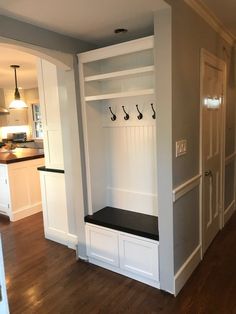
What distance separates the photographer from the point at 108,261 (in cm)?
253

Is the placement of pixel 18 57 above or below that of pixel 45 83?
above

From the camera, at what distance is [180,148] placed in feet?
6.89

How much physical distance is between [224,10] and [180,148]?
53.1 inches

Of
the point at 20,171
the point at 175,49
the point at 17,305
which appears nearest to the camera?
the point at 175,49

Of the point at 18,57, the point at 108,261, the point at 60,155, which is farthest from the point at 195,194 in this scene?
the point at 18,57

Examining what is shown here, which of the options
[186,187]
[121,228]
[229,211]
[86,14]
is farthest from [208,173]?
[86,14]

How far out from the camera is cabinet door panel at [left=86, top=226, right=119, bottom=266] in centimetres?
246

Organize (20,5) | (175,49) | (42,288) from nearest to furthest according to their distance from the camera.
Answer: (20,5), (175,49), (42,288)

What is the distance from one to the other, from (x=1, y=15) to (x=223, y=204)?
3.13 m

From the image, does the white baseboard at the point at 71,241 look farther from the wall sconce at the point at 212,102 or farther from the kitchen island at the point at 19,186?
the wall sconce at the point at 212,102

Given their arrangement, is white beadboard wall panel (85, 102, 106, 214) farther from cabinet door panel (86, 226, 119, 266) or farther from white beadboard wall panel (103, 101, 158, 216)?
cabinet door panel (86, 226, 119, 266)

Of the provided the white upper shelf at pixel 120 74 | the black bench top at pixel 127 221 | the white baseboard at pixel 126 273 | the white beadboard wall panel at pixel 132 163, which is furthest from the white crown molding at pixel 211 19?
the white baseboard at pixel 126 273

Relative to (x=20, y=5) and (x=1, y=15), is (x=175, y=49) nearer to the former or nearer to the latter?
(x=20, y=5)

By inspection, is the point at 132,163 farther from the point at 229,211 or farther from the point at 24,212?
the point at 24,212
